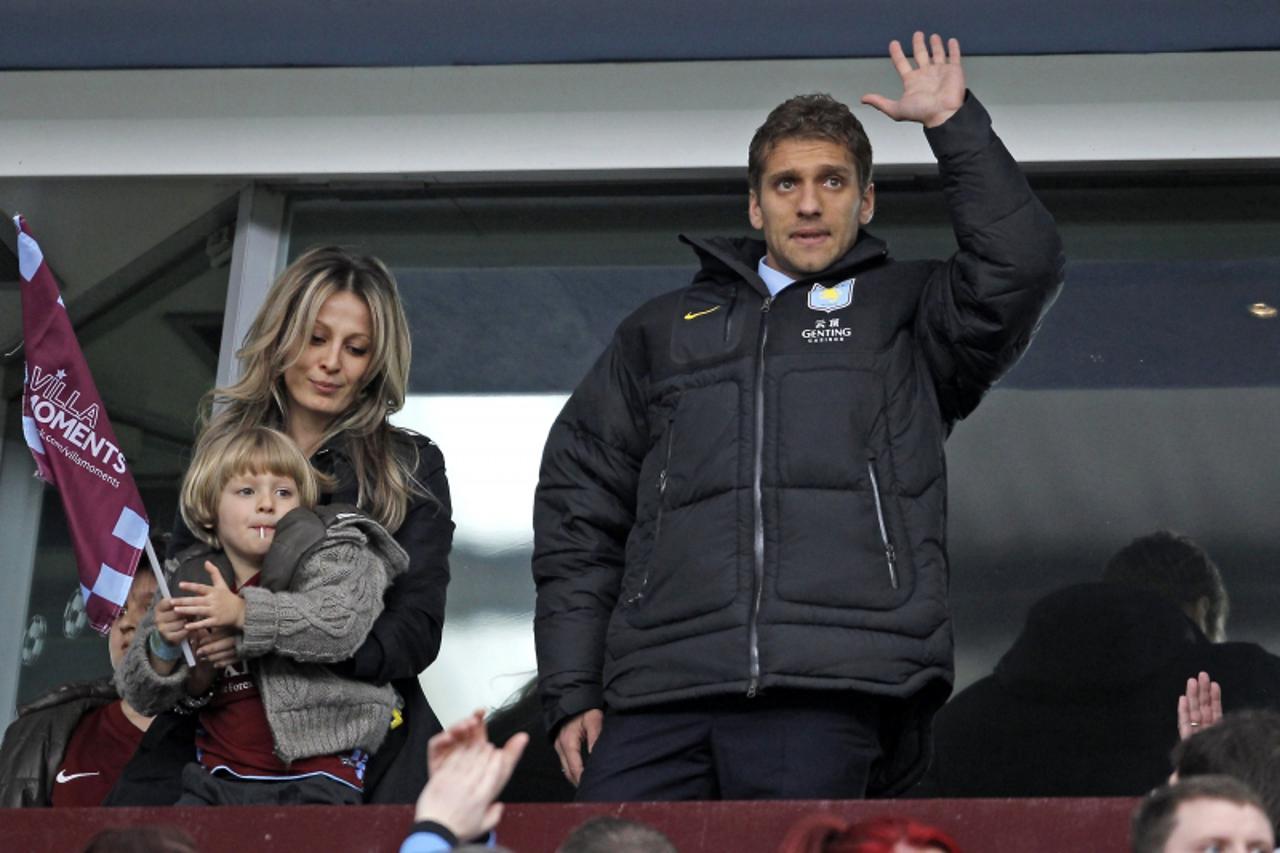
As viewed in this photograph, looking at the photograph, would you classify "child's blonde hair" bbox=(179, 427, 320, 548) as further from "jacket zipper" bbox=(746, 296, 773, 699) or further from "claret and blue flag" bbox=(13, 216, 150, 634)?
"jacket zipper" bbox=(746, 296, 773, 699)

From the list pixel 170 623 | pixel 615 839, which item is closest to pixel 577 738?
pixel 170 623

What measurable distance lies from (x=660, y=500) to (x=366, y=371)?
0.98 metres

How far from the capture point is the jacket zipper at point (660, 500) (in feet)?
14.5

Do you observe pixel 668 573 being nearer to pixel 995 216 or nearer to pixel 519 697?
pixel 995 216

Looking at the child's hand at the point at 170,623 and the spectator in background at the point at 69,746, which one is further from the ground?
the child's hand at the point at 170,623

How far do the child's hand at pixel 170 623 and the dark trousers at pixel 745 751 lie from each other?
2.94 feet

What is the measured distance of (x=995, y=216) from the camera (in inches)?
174

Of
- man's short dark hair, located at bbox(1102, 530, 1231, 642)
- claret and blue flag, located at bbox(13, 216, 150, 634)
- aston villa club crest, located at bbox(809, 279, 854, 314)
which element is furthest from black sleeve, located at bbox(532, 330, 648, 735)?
man's short dark hair, located at bbox(1102, 530, 1231, 642)

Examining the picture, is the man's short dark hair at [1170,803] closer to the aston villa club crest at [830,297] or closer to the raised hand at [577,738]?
the raised hand at [577,738]

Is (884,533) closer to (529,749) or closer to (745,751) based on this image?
(745,751)

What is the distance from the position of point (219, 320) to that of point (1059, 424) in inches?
107

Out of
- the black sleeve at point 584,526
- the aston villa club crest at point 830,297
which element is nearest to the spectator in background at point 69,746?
the black sleeve at point 584,526

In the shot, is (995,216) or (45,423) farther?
(45,423)

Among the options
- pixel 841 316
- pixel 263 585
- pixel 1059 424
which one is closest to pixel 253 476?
pixel 263 585
